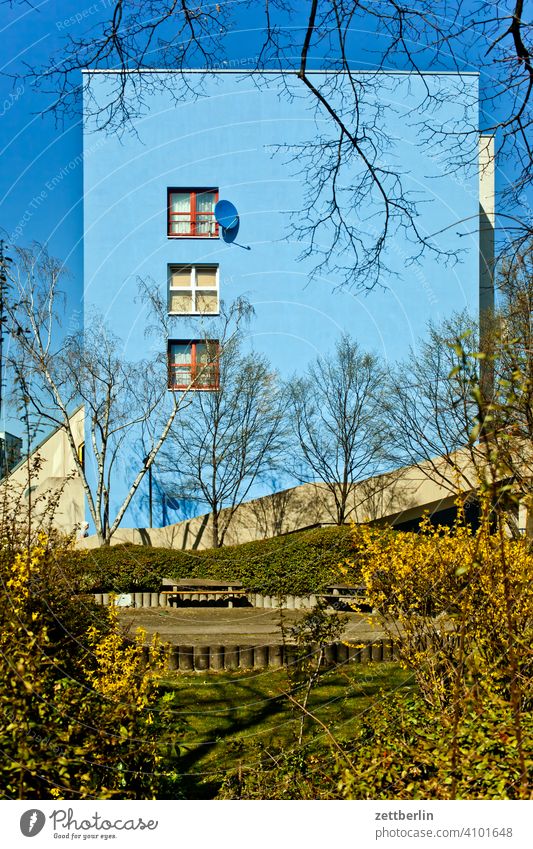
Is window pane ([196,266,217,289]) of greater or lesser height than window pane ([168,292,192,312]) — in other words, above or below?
above

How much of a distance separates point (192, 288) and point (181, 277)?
7.1 inches

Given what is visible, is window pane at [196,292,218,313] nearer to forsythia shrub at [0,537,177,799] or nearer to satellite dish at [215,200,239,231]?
satellite dish at [215,200,239,231]

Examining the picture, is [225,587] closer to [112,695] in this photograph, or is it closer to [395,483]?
[395,483]

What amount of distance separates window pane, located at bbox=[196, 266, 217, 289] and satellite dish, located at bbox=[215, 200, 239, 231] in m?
0.50

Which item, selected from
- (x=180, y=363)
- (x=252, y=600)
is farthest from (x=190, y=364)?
(x=252, y=600)

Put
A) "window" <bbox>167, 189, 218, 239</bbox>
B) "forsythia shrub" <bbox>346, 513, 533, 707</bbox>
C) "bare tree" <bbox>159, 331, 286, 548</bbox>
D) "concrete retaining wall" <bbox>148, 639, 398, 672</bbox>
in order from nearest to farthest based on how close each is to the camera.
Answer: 1. "forsythia shrub" <bbox>346, 513, 533, 707</bbox>
2. "concrete retaining wall" <bbox>148, 639, 398, 672</bbox>
3. "window" <bbox>167, 189, 218, 239</bbox>
4. "bare tree" <bbox>159, 331, 286, 548</bbox>

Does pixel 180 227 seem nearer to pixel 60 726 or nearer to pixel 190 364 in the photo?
pixel 190 364

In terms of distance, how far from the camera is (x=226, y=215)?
8.62 meters

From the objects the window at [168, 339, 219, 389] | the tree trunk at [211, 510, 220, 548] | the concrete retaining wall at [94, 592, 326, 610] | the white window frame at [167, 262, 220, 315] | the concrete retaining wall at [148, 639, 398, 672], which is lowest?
the concrete retaining wall at [148, 639, 398, 672]

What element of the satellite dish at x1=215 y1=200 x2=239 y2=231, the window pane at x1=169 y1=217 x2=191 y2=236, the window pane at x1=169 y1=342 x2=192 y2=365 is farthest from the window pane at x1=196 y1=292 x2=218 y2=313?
the window pane at x1=169 y1=217 x2=191 y2=236

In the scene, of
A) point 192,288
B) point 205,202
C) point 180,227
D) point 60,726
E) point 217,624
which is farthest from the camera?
point 205,202

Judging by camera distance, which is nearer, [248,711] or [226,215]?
[248,711]

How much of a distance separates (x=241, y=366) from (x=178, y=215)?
6.79 ft

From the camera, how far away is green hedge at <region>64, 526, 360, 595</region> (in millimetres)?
9250
